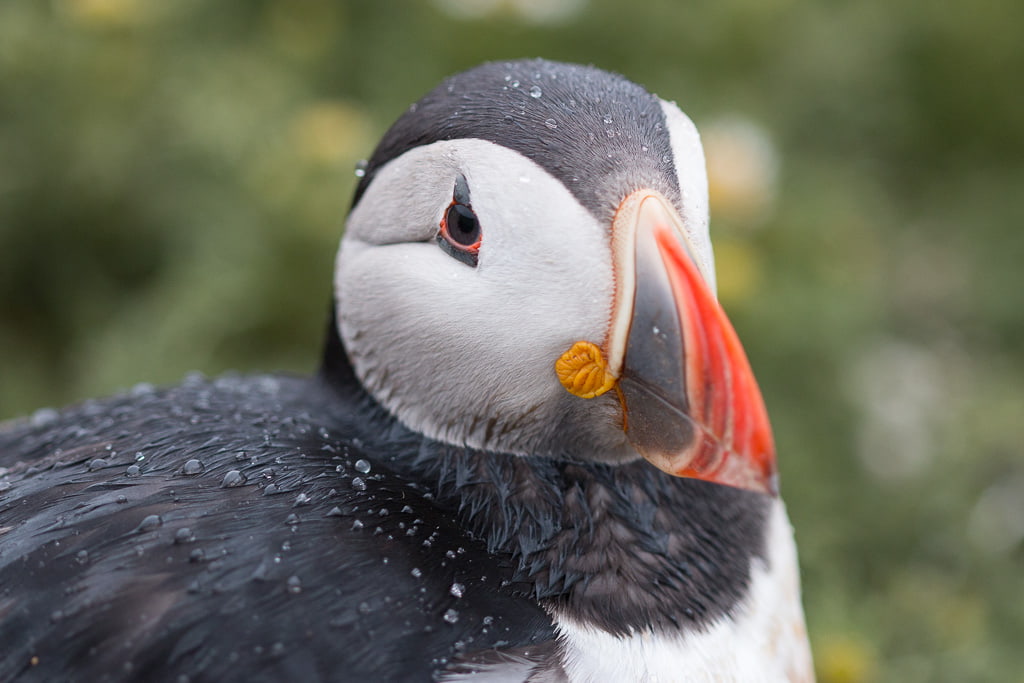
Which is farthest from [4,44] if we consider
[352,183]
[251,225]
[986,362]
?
[986,362]

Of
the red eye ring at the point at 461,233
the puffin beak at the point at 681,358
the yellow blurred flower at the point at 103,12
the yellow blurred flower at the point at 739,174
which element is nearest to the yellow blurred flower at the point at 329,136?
the yellow blurred flower at the point at 103,12

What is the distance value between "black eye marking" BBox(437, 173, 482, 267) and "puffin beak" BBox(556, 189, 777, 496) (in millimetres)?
229

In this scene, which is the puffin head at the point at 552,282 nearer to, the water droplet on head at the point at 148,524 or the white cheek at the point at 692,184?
the white cheek at the point at 692,184

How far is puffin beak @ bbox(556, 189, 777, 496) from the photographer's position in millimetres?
1433

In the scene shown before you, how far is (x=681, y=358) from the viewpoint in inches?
56.5

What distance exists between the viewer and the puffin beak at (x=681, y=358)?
1433mm

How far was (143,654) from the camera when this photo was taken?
4.40 feet

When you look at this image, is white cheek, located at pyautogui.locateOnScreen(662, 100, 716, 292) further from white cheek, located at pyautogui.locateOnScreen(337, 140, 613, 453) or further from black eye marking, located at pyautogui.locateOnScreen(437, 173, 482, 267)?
black eye marking, located at pyautogui.locateOnScreen(437, 173, 482, 267)

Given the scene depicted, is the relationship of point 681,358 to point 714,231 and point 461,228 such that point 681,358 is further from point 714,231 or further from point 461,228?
point 714,231

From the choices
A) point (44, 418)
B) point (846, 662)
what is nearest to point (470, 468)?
point (44, 418)

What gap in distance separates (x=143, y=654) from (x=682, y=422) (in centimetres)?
79

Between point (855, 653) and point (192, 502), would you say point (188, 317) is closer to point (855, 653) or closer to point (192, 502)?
point (192, 502)

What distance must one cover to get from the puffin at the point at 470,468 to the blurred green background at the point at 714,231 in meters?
1.09

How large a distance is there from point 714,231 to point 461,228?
183cm
